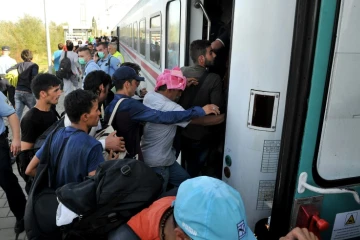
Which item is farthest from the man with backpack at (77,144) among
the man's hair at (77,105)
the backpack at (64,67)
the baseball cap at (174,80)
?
the backpack at (64,67)

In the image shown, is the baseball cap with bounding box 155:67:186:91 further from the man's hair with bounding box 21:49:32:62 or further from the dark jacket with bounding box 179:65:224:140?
the man's hair with bounding box 21:49:32:62

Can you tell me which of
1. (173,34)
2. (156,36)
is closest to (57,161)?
(173,34)

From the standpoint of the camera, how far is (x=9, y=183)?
2.96 metres

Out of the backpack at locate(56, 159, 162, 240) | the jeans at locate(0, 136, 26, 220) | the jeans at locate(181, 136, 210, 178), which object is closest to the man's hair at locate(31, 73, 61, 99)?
the jeans at locate(0, 136, 26, 220)

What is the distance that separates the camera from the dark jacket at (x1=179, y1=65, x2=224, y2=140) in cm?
251

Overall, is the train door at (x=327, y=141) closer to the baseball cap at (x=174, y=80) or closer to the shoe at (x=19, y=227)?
the baseball cap at (x=174, y=80)

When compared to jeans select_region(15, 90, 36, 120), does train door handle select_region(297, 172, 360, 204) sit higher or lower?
higher

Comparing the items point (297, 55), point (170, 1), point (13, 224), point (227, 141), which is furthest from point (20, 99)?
point (297, 55)

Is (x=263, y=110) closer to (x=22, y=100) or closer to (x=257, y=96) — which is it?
(x=257, y=96)

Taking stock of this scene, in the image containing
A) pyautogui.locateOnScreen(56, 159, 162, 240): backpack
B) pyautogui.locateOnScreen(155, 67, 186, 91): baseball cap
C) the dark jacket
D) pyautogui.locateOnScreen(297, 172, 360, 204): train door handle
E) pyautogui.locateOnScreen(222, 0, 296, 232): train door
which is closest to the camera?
pyautogui.locateOnScreen(56, 159, 162, 240): backpack

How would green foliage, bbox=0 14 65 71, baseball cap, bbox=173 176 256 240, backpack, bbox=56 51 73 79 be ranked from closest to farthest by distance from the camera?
baseball cap, bbox=173 176 256 240 → backpack, bbox=56 51 73 79 → green foliage, bbox=0 14 65 71

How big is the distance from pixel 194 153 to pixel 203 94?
57 centimetres

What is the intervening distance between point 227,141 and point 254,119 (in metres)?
0.26

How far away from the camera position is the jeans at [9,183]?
2.88 meters
